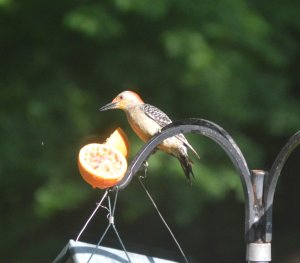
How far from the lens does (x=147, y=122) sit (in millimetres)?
3803

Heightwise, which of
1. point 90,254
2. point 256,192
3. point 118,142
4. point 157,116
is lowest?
point 90,254

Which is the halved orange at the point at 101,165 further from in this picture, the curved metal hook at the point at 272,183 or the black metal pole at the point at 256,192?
the curved metal hook at the point at 272,183

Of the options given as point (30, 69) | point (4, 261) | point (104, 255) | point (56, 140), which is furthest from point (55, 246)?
point (104, 255)

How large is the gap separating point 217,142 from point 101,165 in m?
0.30

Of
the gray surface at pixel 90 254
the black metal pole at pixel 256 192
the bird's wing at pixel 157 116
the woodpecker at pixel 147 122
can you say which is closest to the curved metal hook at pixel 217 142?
the black metal pole at pixel 256 192

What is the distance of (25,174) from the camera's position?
623 cm

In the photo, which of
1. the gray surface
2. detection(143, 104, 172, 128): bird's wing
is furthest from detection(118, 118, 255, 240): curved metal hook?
detection(143, 104, 172, 128): bird's wing

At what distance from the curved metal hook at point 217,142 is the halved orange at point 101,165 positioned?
0.04m

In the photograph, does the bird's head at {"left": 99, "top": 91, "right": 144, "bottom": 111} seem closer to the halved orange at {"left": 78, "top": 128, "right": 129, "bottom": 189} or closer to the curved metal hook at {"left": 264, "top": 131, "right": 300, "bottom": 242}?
the halved orange at {"left": 78, "top": 128, "right": 129, "bottom": 189}

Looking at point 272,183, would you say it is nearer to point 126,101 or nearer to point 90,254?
point 90,254

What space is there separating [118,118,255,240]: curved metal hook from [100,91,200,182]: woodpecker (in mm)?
1147

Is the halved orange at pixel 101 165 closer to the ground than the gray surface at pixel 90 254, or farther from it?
farther from it

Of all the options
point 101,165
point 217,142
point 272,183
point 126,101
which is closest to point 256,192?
point 272,183

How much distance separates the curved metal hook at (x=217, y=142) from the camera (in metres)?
2.28
